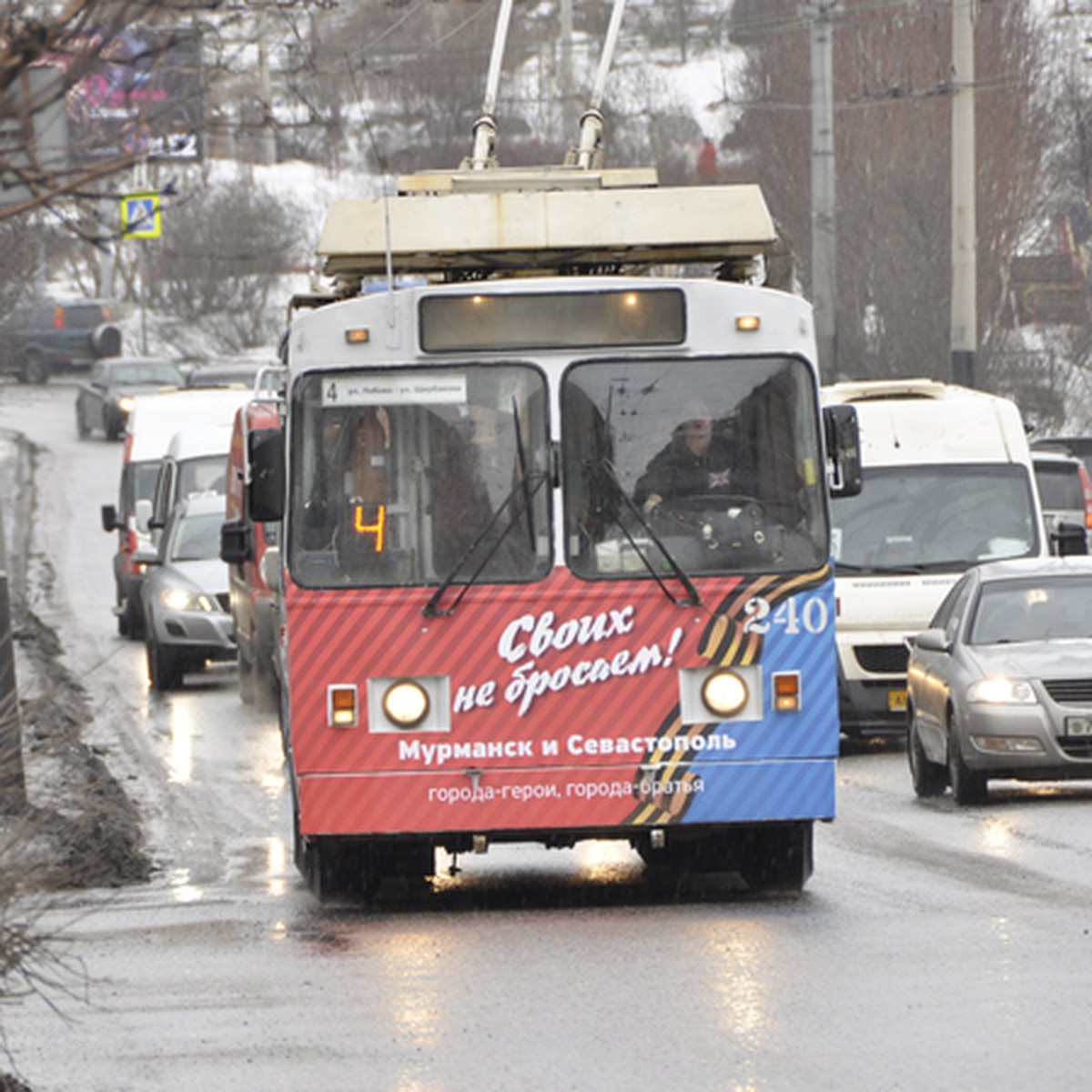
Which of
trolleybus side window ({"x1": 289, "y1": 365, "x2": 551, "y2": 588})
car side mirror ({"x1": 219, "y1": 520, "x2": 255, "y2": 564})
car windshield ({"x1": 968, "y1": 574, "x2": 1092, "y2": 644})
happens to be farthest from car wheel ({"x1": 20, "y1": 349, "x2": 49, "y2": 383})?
trolleybus side window ({"x1": 289, "y1": 365, "x2": 551, "y2": 588})

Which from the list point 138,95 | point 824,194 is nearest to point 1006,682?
point 138,95

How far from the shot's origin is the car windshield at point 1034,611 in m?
16.6

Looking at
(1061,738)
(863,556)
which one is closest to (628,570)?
(1061,738)

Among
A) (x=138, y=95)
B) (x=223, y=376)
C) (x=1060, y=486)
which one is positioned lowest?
(x=1060, y=486)

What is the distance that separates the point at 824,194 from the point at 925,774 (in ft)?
55.8

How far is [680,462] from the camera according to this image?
10.8 metres

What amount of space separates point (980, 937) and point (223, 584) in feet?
55.2

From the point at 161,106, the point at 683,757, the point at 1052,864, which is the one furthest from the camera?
the point at 1052,864

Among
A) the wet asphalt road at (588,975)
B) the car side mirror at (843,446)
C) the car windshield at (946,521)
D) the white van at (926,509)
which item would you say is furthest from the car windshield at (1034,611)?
the car side mirror at (843,446)

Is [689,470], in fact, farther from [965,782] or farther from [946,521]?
[946,521]

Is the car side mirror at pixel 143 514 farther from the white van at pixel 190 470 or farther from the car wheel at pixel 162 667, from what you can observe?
the car wheel at pixel 162 667

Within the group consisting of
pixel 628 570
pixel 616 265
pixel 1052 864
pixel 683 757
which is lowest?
pixel 1052 864

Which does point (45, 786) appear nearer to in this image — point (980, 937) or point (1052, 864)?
point (980, 937)

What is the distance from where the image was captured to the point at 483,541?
1069 centimetres
